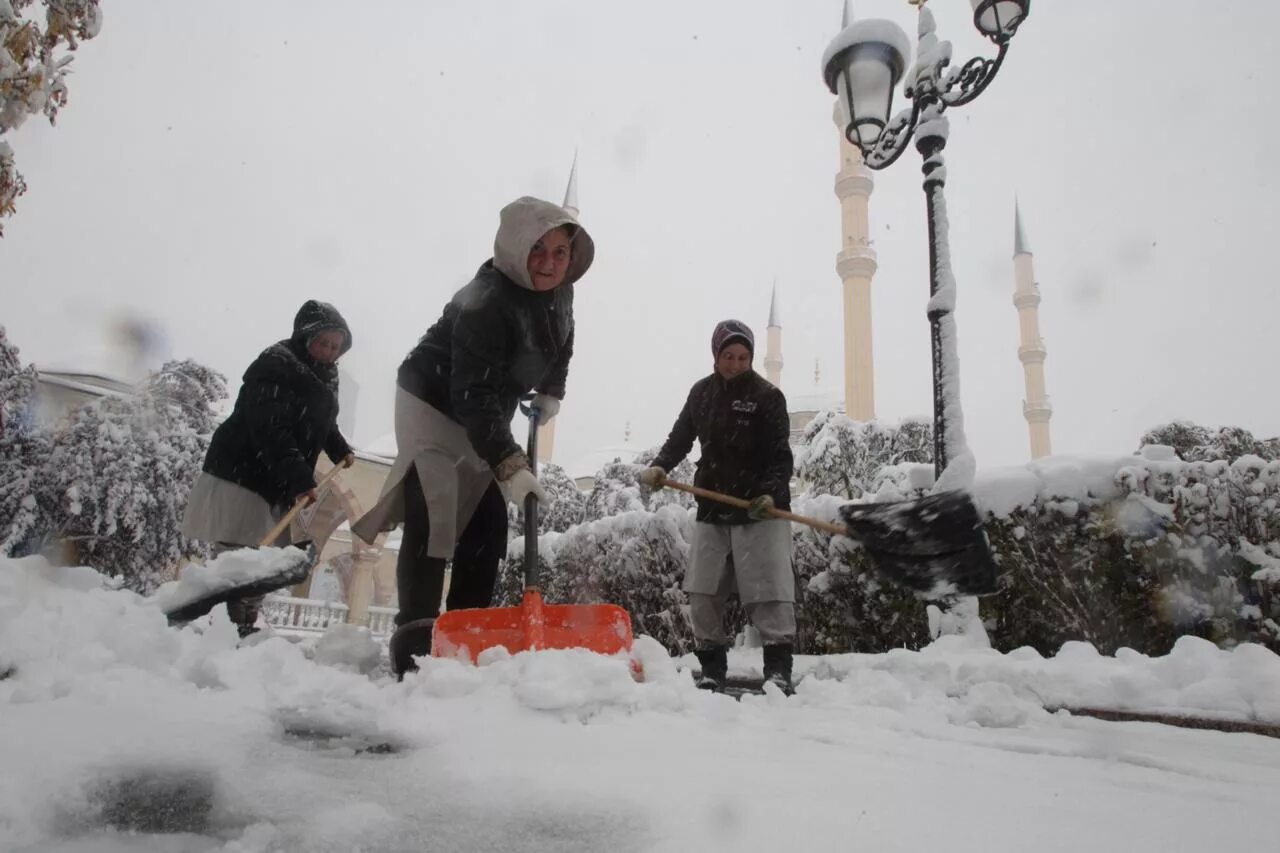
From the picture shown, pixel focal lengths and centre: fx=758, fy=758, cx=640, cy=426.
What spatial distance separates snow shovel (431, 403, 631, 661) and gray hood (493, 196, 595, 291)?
0.83 m

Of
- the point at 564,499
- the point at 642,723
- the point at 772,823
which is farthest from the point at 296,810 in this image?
the point at 564,499

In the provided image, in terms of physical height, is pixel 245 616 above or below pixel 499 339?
below

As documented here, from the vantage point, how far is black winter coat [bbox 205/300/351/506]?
3264 millimetres

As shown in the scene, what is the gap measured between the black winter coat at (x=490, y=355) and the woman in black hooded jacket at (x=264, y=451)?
2.90ft

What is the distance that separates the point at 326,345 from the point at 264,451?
57cm

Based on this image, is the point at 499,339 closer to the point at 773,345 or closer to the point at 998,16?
the point at 998,16

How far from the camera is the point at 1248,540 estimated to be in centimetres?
325

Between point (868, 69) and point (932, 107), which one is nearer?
point (932, 107)

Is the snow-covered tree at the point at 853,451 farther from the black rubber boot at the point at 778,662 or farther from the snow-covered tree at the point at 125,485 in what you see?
the black rubber boot at the point at 778,662

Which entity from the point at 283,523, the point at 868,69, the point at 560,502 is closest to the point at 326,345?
the point at 283,523

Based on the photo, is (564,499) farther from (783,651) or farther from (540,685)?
(540,685)

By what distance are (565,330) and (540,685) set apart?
163cm

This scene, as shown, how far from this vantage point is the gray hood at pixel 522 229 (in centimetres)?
256

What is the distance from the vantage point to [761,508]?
3.10m
